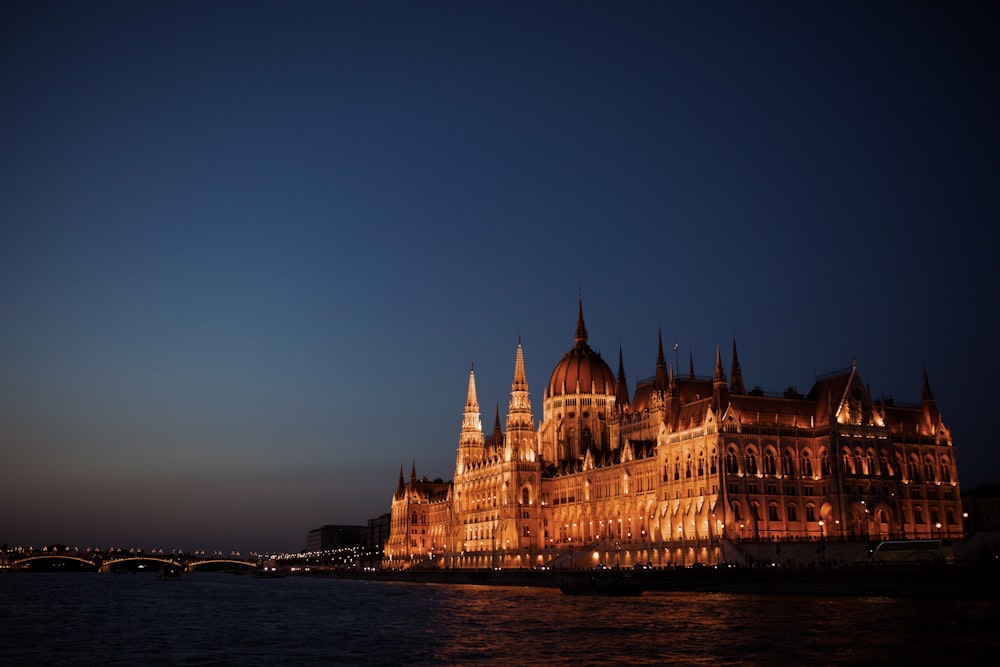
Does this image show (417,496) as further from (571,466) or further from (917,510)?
(917,510)

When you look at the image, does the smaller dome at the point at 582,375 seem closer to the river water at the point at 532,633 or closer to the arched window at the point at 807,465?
the arched window at the point at 807,465

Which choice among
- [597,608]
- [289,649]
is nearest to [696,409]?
[597,608]

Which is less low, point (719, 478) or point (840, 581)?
point (719, 478)

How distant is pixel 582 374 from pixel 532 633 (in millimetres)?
106784

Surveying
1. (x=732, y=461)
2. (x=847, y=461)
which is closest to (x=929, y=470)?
(x=847, y=461)

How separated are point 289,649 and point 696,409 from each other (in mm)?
78504

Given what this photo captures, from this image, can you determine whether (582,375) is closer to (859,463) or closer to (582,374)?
(582,374)

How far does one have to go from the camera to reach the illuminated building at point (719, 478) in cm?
11512

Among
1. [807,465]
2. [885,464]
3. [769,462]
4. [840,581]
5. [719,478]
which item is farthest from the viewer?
[885,464]

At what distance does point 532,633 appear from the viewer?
201ft

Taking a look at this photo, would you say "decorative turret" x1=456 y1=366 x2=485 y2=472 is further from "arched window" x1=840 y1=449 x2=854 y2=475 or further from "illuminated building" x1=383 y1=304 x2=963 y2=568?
"arched window" x1=840 y1=449 x2=854 y2=475

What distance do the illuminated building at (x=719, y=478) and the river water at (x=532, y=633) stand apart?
25627 mm

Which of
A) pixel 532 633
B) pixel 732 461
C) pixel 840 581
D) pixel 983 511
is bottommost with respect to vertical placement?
pixel 532 633

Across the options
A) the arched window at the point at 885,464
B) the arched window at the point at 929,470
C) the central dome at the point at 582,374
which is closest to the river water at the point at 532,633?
the arched window at the point at 885,464
